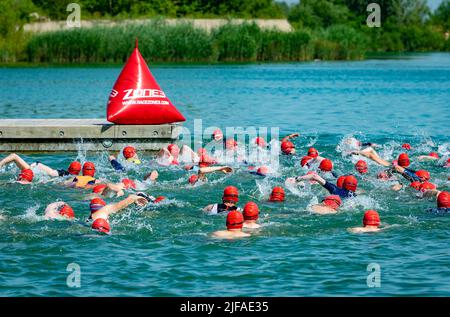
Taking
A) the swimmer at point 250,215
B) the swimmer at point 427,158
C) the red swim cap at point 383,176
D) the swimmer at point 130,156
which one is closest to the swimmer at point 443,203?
the red swim cap at point 383,176

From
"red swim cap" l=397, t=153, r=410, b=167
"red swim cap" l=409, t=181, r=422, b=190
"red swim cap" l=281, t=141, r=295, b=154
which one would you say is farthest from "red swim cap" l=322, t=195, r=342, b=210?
"red swim cap" l=281, t=141, r=295, b=154

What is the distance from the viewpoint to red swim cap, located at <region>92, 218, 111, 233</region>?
1563 cm

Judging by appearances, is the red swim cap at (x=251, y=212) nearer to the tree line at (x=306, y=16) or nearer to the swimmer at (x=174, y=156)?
the swimmer at (x=174, y=156)

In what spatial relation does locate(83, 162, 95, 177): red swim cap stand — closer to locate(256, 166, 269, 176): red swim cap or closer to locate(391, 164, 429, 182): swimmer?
locate(256, 166, 269, 176): red swim cap

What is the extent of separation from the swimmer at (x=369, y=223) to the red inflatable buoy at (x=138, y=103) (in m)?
10.0

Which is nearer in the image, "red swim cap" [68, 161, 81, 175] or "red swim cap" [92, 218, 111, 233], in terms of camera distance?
"red swim cap" [92, 218, 111, 233]

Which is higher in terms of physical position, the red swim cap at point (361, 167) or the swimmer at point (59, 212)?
the red swim cap at point (361, 167)

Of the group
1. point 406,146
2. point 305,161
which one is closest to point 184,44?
point 406,146

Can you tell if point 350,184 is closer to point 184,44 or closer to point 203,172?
point 203,172

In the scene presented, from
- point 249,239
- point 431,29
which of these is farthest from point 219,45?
point 431,29

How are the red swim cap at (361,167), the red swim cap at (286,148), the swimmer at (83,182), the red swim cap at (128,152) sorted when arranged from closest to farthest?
1. the swimmer at (83,182)
2. the red swim cap at (361,167)
3. the red swim cap at (128,152)
4. the red swim cap at (286,148)

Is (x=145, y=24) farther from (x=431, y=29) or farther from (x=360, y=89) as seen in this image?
(x=431, y=29)

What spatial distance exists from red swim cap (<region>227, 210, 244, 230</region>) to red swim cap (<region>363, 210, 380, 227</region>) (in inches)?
Answer: 89.0

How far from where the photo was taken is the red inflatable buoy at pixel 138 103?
80.5 feet
